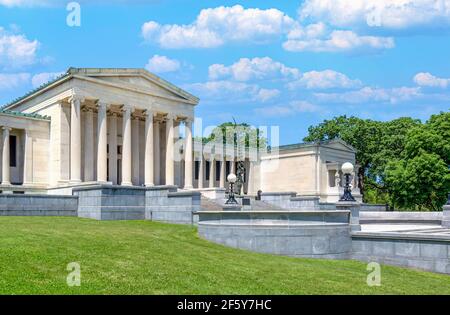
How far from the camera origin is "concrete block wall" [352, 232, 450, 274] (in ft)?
67.6

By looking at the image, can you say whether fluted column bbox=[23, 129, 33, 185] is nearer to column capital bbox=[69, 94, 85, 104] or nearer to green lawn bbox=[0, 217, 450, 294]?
column capital bbox=[69, 94, 85, 104]

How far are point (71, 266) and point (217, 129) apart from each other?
90.0 metres

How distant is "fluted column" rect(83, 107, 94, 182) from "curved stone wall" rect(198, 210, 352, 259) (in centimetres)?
2970

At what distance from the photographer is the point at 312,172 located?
6775 cm

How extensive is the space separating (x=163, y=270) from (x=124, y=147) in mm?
37590

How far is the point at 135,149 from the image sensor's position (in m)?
57.2

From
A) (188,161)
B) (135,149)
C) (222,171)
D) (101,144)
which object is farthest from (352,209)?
(222,171)

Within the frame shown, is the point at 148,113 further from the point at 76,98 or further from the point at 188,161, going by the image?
the point at 76,98

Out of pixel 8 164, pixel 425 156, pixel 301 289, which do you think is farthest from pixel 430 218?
pixel 8 164

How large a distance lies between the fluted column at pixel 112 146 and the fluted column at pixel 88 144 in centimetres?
364

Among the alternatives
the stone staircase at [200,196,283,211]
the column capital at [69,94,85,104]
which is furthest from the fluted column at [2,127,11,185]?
the stone staircase at [200,196,283,211]

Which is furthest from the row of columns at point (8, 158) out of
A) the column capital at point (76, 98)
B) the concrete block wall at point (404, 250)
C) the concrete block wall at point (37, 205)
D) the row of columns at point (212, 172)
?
the concrete block wall at point (404, 250)

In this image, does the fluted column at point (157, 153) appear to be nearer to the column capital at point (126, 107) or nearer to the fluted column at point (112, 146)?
the fluted column at point (112, 146)

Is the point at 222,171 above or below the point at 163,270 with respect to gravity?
above
